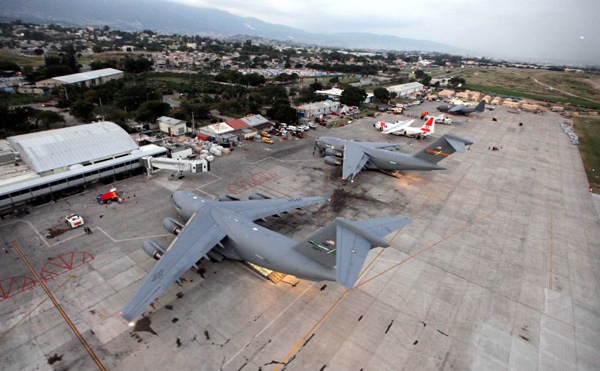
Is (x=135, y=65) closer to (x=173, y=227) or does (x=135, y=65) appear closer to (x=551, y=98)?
(x=173, y=227)

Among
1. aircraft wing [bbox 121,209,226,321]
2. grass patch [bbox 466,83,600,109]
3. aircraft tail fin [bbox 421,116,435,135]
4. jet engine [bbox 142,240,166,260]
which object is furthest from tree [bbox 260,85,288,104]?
grass patch [bbox 466,83,600,109]

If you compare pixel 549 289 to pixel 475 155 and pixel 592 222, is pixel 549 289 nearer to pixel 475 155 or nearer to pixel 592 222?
pixel 592 222

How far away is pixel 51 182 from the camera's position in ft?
139

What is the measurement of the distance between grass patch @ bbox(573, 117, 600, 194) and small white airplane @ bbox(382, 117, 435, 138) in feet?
118

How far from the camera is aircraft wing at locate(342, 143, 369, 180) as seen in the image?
52156 millimetres

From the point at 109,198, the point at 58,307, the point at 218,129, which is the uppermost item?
the point at 218,129

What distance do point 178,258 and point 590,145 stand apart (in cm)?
11817

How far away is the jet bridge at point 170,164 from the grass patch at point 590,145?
78783 millimetres

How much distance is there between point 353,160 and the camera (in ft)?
180

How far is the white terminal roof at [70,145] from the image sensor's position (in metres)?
45.0

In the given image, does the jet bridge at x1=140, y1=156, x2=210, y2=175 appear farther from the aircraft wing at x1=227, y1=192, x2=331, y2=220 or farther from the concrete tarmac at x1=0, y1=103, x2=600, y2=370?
the aircraft wing at x1=227, y1=192, x2=331, y2=220

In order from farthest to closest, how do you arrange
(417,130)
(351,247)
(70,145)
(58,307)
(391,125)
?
(391,125), (417,130), (70,145), (58,307), (351,247)

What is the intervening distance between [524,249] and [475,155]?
135ft

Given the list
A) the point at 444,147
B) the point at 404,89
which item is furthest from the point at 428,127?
the point at 404,89
